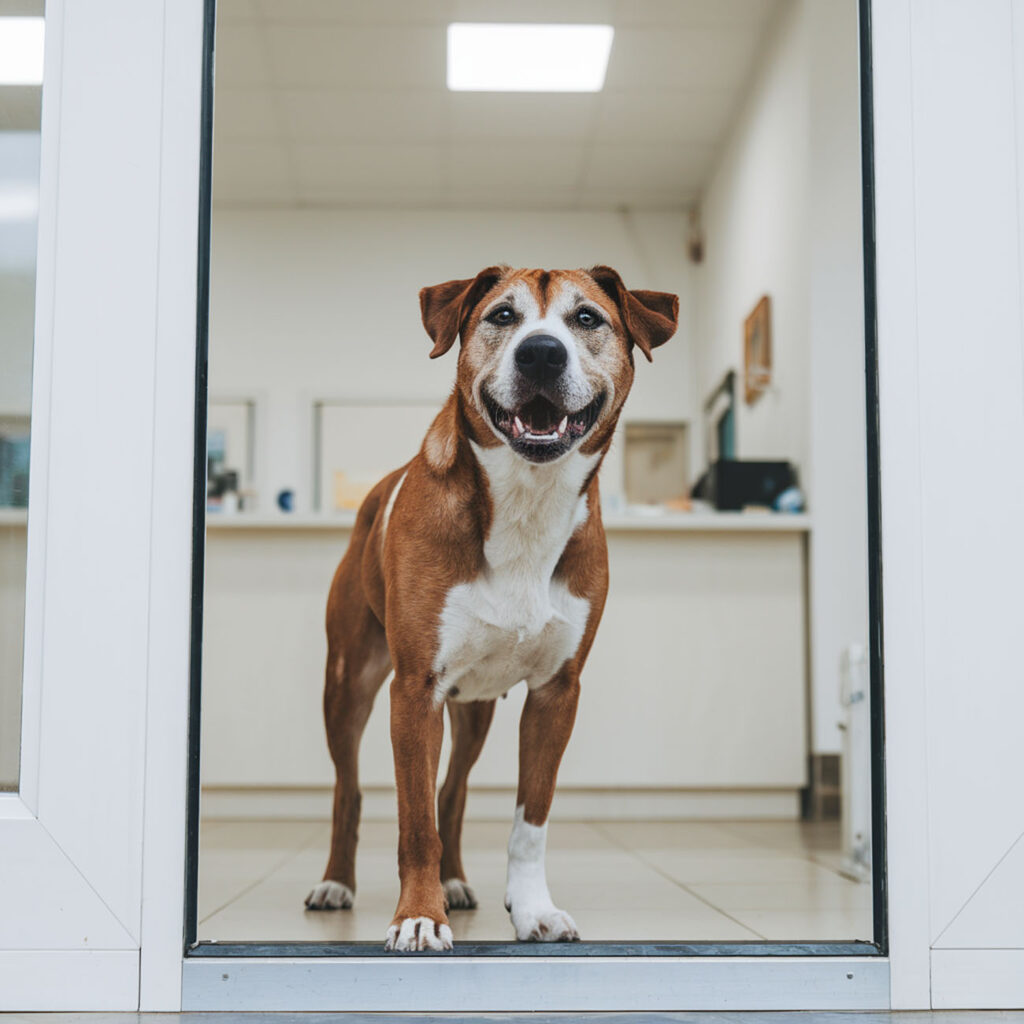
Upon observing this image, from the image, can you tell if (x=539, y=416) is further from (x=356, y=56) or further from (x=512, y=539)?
(x=356, y=56)

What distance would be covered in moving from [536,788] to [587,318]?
76 cm

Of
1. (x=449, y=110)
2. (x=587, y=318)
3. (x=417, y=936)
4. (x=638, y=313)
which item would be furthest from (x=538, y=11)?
(x=417, y=936)

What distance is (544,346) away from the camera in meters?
1.83

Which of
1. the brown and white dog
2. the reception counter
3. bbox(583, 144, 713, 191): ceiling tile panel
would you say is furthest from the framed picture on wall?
the brown and white dog

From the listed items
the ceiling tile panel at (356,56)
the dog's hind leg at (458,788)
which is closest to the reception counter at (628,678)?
the dog's hind leg at (458,788)

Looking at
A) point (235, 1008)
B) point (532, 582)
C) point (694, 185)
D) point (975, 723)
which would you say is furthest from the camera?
point (694, 185)

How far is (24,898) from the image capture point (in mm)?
1694

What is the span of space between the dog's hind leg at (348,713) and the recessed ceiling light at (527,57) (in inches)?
141

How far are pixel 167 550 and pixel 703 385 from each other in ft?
18.8

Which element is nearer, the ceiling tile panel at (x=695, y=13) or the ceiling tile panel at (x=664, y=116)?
the ceiling tile panel at (x=695, y=13)

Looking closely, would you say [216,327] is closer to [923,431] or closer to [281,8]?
[281,8]

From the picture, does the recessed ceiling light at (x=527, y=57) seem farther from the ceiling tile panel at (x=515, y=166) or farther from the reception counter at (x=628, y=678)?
the reception counter at (x=628, y=678)

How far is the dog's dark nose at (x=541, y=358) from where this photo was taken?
6.01 feet

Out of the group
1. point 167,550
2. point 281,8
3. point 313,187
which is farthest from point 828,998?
point 313,187
